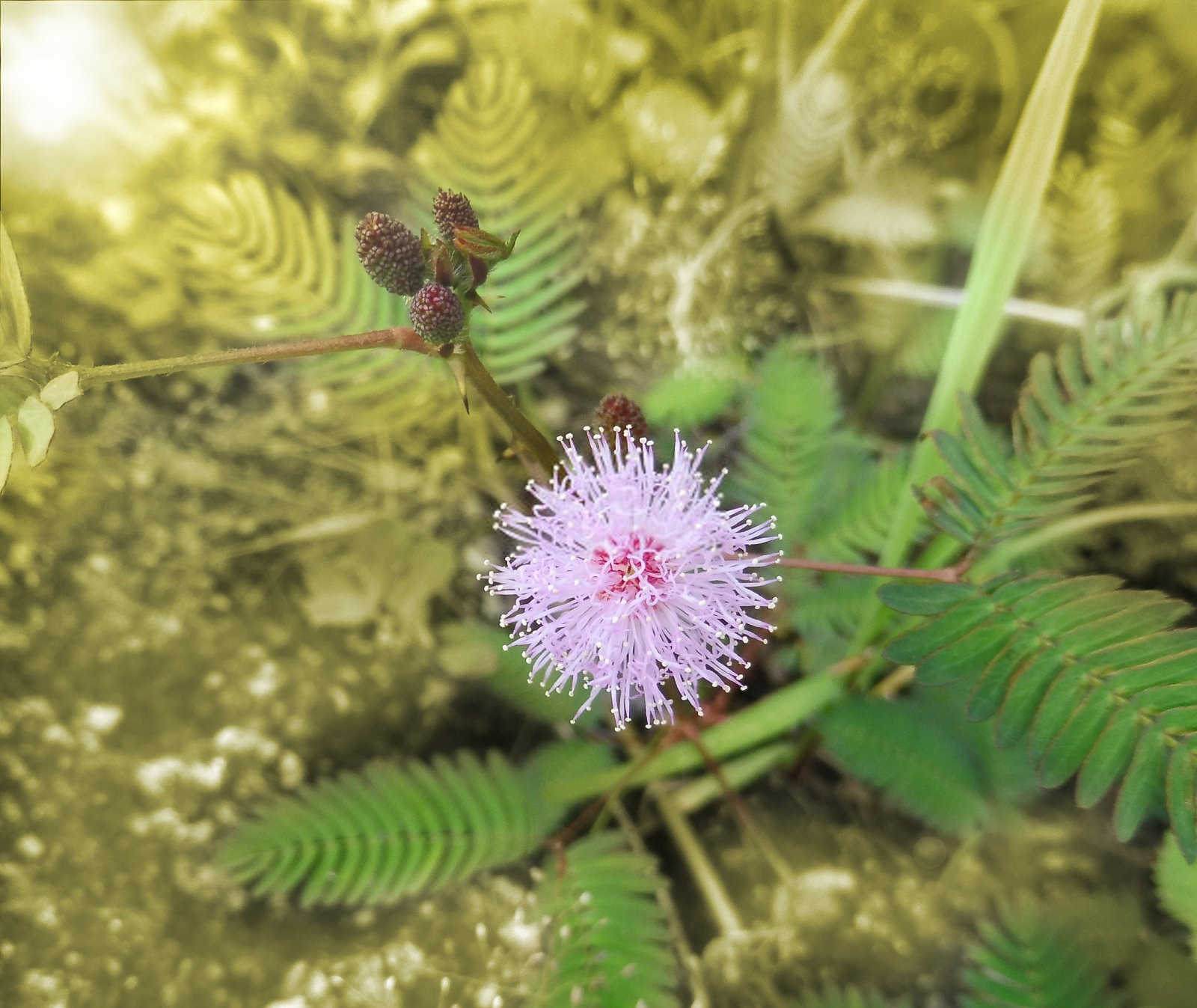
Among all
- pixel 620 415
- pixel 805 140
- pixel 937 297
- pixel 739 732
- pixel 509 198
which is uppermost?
pixel 805 140

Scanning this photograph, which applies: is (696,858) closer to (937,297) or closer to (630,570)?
(630,570)

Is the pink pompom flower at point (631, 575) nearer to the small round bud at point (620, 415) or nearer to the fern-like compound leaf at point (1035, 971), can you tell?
the small round bud at point (620, 415)

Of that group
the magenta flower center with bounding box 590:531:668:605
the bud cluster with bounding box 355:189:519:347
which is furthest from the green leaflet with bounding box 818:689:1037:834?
the bud cluster with bounding box 355:189:519:347

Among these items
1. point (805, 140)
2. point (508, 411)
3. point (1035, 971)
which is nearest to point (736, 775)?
point (1035, 971)

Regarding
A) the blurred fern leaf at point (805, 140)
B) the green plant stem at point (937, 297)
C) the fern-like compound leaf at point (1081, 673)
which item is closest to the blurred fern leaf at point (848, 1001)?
the fern-like compound leaf at point (1081, 673)

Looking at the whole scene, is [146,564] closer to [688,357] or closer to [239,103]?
[239,103]

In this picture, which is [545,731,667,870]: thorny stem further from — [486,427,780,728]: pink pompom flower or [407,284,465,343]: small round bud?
[407,284,465,343]: small round bud
